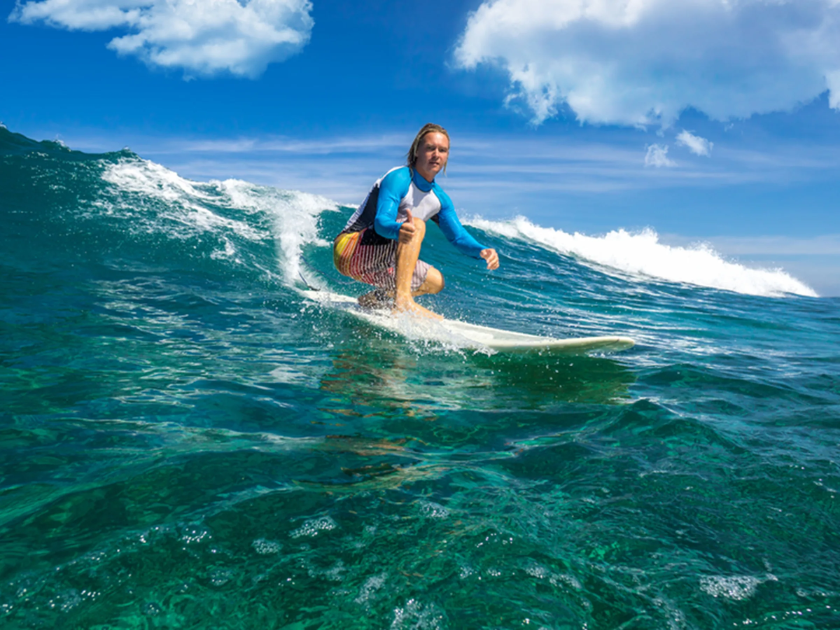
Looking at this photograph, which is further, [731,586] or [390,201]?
[390,201]

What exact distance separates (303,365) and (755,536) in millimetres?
3132

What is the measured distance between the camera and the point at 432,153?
5.48 meters

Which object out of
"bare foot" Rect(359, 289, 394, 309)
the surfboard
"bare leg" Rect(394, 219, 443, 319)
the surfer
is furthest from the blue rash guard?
the surfboard

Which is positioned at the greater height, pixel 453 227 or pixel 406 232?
pixel 453 227

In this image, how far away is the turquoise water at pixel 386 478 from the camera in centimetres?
162

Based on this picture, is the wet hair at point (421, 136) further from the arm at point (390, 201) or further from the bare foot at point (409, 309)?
the bare foot at point (409, 309)

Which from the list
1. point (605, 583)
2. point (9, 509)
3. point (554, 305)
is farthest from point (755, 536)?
point (554, 305)

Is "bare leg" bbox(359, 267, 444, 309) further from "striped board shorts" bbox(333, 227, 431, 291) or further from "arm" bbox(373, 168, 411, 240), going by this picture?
"arm" bbox(373, 168, 411, 240)

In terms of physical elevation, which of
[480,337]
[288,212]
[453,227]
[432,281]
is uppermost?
[288,212]

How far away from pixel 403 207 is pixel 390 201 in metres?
0.33

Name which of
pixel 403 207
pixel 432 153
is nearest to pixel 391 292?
pixel 403 207

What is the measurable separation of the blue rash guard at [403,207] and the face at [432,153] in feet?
0.34

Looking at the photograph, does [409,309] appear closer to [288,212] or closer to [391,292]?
[391,292]

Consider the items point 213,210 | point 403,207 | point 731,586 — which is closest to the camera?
point 731,586
